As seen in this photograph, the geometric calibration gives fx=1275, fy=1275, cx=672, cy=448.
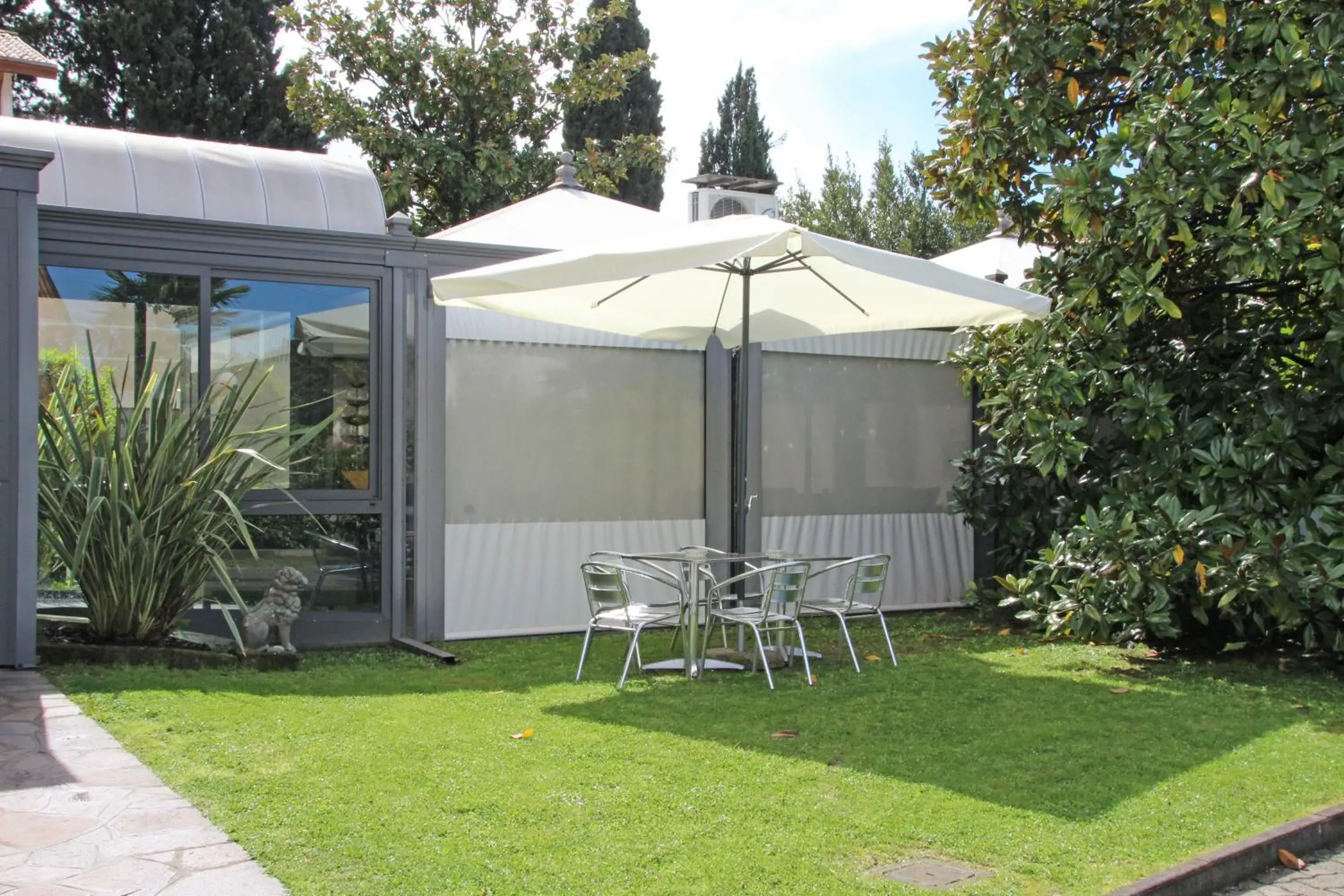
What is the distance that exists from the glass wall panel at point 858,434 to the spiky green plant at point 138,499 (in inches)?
151

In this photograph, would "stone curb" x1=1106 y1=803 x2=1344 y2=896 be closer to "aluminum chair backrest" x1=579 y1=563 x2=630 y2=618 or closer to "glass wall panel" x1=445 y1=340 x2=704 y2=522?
"aluminum chair backrest" x1=579 y1=563 x2=630 y2=618

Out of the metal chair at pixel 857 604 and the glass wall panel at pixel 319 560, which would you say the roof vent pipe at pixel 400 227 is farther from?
the metal chair at pixel 857 604

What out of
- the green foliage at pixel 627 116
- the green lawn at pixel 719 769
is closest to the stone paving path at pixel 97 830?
the green lawn at pixel 719 769

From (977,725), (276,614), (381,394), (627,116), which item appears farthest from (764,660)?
(627,116)

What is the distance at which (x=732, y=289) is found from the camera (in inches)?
306

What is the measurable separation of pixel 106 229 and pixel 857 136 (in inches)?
921

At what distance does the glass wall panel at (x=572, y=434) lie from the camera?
8391 mm

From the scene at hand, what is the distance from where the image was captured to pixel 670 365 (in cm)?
916

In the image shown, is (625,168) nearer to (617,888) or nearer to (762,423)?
(762,423)

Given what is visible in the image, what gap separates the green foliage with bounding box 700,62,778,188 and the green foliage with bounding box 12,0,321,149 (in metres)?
12.0

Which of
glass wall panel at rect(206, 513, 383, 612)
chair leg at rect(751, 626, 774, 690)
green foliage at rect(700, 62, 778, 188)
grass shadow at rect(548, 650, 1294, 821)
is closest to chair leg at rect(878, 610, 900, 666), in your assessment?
grass shadow at rect(548, 650, 1294, 821)

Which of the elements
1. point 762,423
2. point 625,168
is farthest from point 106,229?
point 625,168

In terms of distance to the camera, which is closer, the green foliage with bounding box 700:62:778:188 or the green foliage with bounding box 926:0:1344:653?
the green foliage with bounding box 926:0:1344:653

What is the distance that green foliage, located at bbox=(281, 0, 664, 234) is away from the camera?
1895 cm
